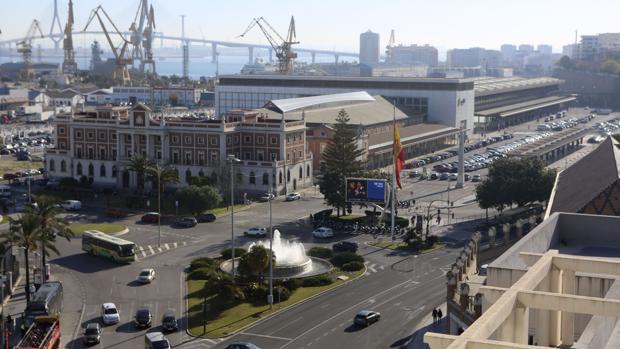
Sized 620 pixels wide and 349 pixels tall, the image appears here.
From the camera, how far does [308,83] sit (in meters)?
113

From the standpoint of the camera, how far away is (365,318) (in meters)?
35.8

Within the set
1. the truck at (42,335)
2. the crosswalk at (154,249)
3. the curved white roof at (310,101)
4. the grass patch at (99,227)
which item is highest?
the curved white roof at (310,101)

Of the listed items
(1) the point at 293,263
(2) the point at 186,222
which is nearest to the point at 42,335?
(1) the point at 293,263

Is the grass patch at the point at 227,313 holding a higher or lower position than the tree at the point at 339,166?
lower

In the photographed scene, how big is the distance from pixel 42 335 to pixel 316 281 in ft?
49.4

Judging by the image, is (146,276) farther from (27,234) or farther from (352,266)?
(352,266)

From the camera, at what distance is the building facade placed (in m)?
69.6

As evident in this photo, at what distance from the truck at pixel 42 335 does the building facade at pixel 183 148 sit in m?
36.1

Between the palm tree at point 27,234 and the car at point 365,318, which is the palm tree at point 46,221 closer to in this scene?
the palm tree at point 27,234

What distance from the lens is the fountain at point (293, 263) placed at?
43.1m

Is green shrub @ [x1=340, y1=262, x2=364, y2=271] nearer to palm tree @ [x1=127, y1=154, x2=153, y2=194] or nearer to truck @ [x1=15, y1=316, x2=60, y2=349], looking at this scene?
truck @ [x1=15, y1=316, x2=60, y2=349]

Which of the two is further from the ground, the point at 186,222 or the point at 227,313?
the point at 186,222

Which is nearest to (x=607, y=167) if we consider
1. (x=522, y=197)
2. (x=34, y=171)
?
(x=522, y=197)

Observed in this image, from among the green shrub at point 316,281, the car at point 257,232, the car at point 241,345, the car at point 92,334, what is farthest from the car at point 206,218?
the car at point 241,345
